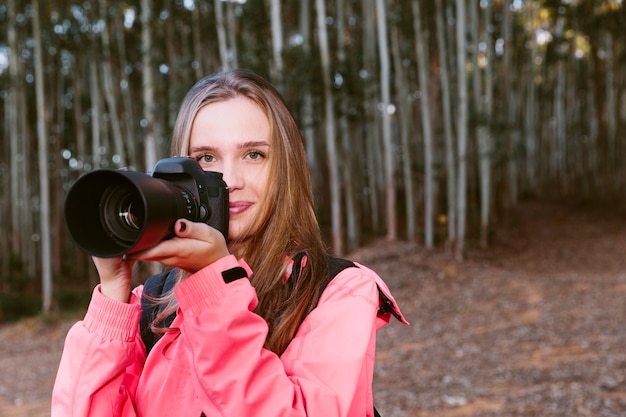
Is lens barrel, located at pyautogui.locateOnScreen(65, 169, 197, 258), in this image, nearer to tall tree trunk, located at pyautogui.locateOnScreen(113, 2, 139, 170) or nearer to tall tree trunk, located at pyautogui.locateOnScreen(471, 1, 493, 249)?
tall tree trunk, located at pyautogui.locateOnScreen(471, 1, 493, 249)

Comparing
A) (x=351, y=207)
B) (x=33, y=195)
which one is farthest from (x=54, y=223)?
(x=351, y=207)

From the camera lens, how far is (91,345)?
3.82ft

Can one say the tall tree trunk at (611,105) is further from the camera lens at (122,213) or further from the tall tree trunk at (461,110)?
the camera lens at (122,213)

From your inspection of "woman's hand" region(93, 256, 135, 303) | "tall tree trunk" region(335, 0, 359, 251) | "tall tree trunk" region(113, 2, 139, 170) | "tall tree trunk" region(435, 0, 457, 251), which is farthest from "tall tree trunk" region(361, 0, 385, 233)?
"woman's hand" region(93, 256, 135, 303)

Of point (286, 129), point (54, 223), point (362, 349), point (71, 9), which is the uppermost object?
point (71, 9)

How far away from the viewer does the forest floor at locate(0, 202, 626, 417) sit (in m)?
4.72

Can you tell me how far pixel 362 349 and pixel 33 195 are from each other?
82.3 ft

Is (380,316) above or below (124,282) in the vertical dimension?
below

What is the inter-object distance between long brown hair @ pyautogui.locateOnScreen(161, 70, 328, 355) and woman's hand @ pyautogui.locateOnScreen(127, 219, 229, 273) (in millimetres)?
155

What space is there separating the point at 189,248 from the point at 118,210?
0.50 feet

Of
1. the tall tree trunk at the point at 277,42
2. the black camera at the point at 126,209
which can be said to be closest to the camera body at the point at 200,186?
the black camera at the point at 126,209

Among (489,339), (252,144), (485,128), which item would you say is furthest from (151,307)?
(485,128)

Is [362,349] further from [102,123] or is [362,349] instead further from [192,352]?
[102,123]

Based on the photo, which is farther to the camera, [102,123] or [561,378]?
[102,123]
